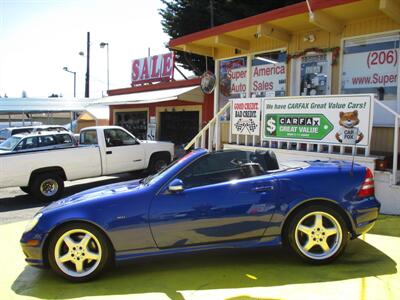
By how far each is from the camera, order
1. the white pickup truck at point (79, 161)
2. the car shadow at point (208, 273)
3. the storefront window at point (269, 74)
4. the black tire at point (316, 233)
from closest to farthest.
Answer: the car shadow at point (208, 273) < the black tire at point (316, 233) < the white pickup truck at point (79, 161) < the storefront window at point (269, 74)

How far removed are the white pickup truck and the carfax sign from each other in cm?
430

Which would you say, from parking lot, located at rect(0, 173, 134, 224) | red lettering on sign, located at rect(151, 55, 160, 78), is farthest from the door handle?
red lettering on sign, located at rect(151, 55, 160, 78)

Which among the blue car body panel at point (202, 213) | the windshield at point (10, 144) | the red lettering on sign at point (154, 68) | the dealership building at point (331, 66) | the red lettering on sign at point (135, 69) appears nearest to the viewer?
the blue car body panel at point (202, 213)

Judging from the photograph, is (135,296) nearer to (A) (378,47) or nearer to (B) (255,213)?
(B) (255,213)

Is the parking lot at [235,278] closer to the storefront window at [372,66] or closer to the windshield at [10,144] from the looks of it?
the storefront window at [372,66]

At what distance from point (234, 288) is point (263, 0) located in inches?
485

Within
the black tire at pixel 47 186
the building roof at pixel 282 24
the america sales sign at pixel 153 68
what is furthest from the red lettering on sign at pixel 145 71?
the black tire at pixel 47 186

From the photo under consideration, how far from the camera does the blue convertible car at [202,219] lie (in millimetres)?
4203

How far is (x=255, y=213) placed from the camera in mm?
4266

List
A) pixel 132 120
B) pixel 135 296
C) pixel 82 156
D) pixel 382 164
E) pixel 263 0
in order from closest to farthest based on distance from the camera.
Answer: pixel 135 296
pixel 382 164
pixel 82 156
pixel 263 0
pixel 132 120

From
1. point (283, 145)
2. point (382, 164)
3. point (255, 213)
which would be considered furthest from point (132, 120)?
point (255, 213)

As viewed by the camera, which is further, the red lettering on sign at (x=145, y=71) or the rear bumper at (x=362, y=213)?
the red lettering on sign at (x=145, y=71)

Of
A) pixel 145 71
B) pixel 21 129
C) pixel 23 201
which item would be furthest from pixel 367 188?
pixel 145 71

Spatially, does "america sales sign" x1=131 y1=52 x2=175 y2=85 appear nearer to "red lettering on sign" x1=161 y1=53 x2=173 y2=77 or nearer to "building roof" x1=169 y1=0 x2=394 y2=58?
"red lettering on sign" x1=161 y1=53 x2=173 y2=77
